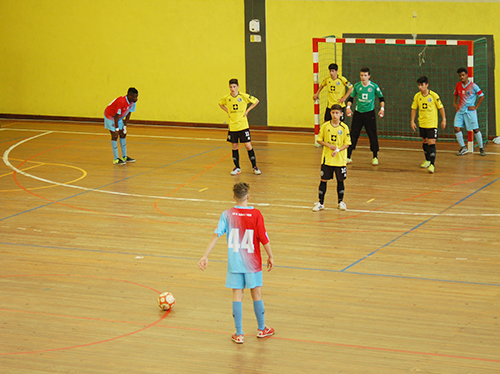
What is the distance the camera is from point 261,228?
252 inches

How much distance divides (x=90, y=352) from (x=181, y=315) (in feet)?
3.79

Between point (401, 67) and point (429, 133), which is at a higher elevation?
point (401, 67)

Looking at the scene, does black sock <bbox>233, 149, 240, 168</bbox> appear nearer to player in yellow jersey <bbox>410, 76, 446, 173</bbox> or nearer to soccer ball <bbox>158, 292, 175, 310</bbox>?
player in yellow jersey <bbox>410, 76, 446, 173</bbox>

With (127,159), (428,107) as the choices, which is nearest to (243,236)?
(428,107)

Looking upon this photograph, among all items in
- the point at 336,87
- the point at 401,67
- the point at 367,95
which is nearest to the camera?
the point at 367,95

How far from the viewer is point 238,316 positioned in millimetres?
6516

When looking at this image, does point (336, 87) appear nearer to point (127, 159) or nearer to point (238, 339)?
point (127, 159)

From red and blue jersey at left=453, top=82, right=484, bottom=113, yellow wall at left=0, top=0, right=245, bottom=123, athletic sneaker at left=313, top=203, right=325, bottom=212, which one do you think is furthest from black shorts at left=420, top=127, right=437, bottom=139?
yellow wall at left=0, top=0, right=245, bottom=123

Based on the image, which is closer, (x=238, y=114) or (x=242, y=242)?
(x=242, y=242)

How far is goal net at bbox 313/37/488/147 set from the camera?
1719cm

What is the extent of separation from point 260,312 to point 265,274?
1.94 meters

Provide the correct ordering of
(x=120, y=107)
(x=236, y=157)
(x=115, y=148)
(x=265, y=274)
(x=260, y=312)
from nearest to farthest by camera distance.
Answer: (x=260, y=312)
(x=265, y=274)
(x=236, y=157)
(x=120, y=107)
(x=115, y=148)

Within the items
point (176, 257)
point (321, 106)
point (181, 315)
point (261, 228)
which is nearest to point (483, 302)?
point (261, 228)

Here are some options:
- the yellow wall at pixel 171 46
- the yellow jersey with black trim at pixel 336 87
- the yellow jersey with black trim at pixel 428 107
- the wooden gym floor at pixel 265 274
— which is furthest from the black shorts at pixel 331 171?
the yellow wall at pixel 171 46
